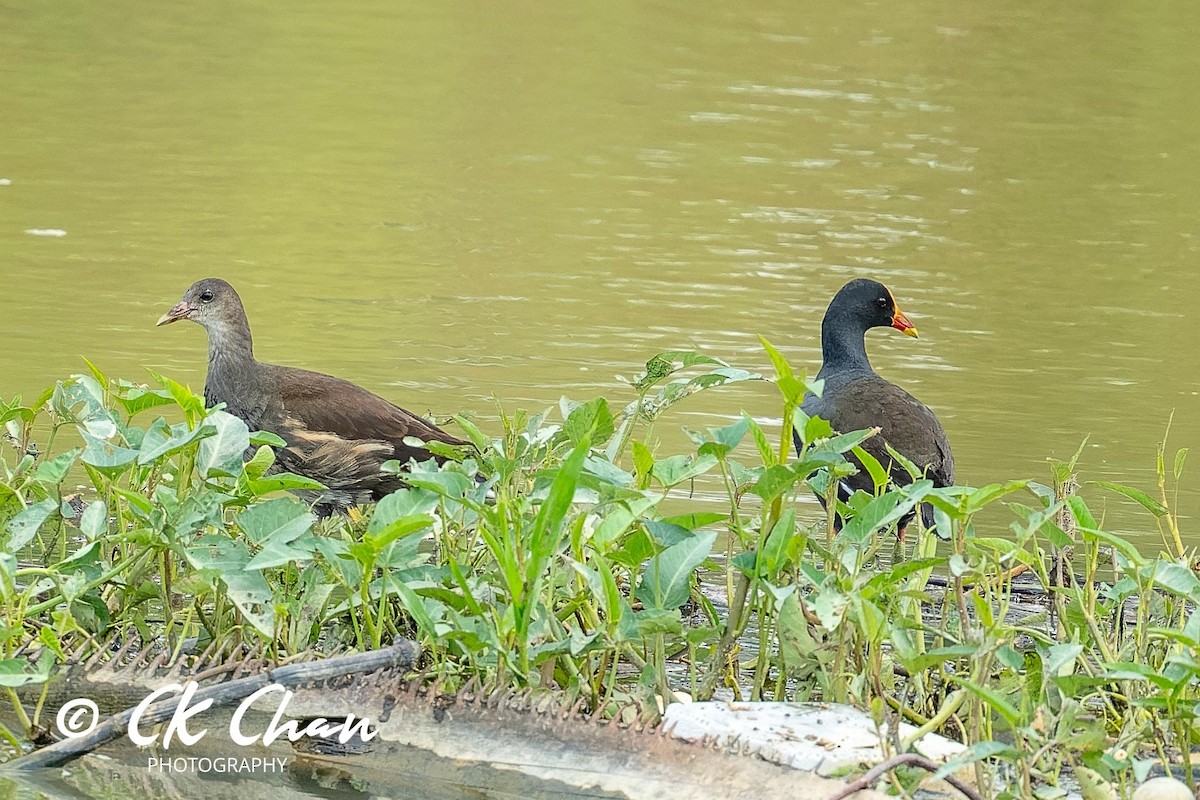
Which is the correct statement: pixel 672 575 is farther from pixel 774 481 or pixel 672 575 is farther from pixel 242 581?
pixel 242 581

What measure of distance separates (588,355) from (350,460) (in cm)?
288

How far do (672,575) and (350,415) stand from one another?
99.1 inches

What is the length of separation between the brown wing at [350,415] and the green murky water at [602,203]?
46.1 inches

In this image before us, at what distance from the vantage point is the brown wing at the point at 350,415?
265 inches

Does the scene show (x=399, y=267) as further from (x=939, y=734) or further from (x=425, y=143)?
(x=939, y=734)

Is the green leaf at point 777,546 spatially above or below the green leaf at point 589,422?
below

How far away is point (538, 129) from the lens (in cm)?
1567

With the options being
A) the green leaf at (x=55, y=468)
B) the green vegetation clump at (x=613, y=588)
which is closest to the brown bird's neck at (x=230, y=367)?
the green vegetation clump at (x=613, y=588)

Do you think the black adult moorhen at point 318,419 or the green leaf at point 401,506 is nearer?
the green leaf at point 401,506

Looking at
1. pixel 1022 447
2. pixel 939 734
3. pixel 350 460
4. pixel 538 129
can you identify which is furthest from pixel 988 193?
pixel 939 734

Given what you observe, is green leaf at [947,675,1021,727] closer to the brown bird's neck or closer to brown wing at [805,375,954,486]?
brown wing at [805,375,954,486]

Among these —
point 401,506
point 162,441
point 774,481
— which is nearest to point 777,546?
point 774,481

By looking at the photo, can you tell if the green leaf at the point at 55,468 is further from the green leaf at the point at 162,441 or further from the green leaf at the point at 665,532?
the green leaf at the point at 665,532
